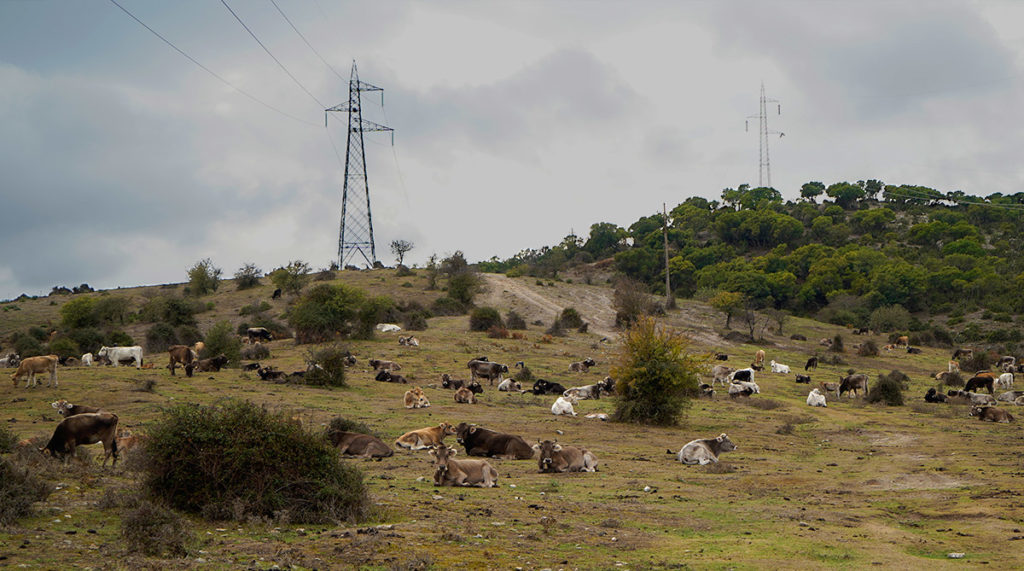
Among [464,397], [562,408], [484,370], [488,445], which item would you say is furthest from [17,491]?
[484,370]

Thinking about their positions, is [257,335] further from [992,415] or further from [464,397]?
[992,415]

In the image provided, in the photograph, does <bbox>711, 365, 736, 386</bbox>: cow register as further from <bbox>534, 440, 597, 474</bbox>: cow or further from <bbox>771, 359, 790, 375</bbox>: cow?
<bbox>534, 440, 597, 474</bbox>: cow

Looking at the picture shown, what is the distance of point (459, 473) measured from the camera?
1527 cm

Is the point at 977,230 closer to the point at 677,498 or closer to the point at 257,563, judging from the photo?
the point at 677,498

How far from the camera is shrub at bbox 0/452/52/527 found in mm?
10281

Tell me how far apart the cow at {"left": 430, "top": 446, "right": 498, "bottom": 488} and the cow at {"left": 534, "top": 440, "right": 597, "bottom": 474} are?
225 centimetres

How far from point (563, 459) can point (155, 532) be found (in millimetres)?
9659

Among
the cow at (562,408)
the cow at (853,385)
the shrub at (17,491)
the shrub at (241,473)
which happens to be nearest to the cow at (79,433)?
the shrub at (17,491)

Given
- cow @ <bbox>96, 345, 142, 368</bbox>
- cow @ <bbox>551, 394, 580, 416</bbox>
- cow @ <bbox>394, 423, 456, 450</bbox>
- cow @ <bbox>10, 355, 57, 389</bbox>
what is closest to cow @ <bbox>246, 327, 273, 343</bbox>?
cow @ <bbox>96, 345, 142, 368</bbox>

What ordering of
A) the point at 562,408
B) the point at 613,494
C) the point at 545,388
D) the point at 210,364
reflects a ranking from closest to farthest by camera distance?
1. the point at 613,494
2. the point at 562,408
3. the point at 545,388
4. the point at 210,364

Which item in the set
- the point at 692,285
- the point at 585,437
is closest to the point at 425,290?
the point at 692,285

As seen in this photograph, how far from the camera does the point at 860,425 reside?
1125 inches

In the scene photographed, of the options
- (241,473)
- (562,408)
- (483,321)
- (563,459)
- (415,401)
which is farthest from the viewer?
(483,321)

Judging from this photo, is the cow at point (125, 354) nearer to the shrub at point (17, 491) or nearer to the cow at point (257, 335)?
the cow at point (257, 335)
